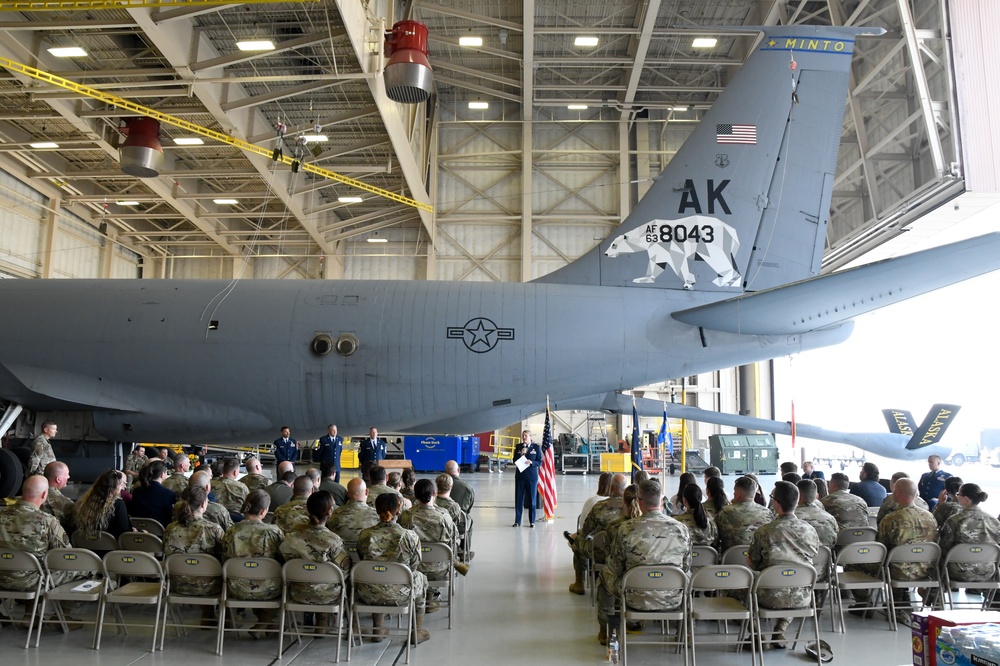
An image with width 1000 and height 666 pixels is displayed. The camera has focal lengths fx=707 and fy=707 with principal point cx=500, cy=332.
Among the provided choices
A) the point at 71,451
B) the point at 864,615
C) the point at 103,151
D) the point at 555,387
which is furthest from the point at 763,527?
the point at 103,151

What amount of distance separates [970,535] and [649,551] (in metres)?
3.21

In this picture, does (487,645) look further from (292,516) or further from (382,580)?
(292,516)

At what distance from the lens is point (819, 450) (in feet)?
123

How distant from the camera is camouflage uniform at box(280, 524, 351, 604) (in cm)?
523

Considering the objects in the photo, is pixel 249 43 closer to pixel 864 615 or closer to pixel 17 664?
pixel 17 664

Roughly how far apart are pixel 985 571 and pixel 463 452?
68.7 ft

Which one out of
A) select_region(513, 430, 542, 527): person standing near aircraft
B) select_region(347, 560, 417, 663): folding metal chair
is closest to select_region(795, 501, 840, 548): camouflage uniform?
select_region(347, 560, 417, 663): folding metal chair

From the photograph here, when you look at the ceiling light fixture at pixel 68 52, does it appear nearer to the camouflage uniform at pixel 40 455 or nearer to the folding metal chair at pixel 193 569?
the camouflage uniform at pixel 40 455

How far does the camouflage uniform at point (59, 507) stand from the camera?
6.60 meters

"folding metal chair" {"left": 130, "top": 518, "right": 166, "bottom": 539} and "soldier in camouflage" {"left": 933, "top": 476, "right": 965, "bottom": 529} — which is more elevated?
"soldier in camouflage" {"left": 933, "top": 476, "right": 965, "bottom": 529}

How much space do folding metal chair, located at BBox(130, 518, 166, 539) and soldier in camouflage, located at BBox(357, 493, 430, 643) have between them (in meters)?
2.55

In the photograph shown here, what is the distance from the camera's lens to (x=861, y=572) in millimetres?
6430

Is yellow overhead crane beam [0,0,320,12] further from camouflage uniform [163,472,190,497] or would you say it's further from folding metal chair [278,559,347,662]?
folding metal chair [278,559,347,662]

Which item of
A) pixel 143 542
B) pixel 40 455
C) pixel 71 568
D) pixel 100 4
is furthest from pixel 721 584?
pixel 100 4
